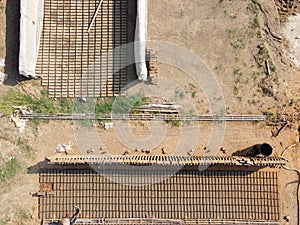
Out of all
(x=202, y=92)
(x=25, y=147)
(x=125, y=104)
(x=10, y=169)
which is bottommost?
(x=10, y=169)

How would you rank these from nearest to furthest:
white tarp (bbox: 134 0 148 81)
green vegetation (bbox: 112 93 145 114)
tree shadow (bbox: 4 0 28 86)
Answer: white tarp (bbox: 134 0 148 81)
green vegetation (bbox: 112 93 145 114)
tree shadow (bbox: 4 0 28 86)

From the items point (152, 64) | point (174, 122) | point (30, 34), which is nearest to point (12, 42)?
point (30, 34)

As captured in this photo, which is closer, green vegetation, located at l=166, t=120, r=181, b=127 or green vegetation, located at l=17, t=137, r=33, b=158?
green vegetation, located at l=17, t=137, r=33, b=158

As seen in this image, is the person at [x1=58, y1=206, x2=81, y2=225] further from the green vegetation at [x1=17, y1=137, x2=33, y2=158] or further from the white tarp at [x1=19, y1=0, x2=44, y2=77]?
the white tarp at [x1=19, y1=0, x2=44, y2=77]

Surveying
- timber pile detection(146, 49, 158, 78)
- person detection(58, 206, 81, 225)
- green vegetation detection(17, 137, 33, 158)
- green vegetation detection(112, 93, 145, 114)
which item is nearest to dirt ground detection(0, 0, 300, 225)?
green vegetation detection(17, 137, 33, 158)

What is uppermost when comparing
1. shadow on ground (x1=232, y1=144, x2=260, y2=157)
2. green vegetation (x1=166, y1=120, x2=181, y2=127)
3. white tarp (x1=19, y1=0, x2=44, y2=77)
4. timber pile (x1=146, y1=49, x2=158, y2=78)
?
white tarp (x1=19, y1=0, x2=44, y2=77)

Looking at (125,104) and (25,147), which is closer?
(25,147)

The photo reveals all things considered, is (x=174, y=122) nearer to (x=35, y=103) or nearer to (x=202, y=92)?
(x=202, y=92)
